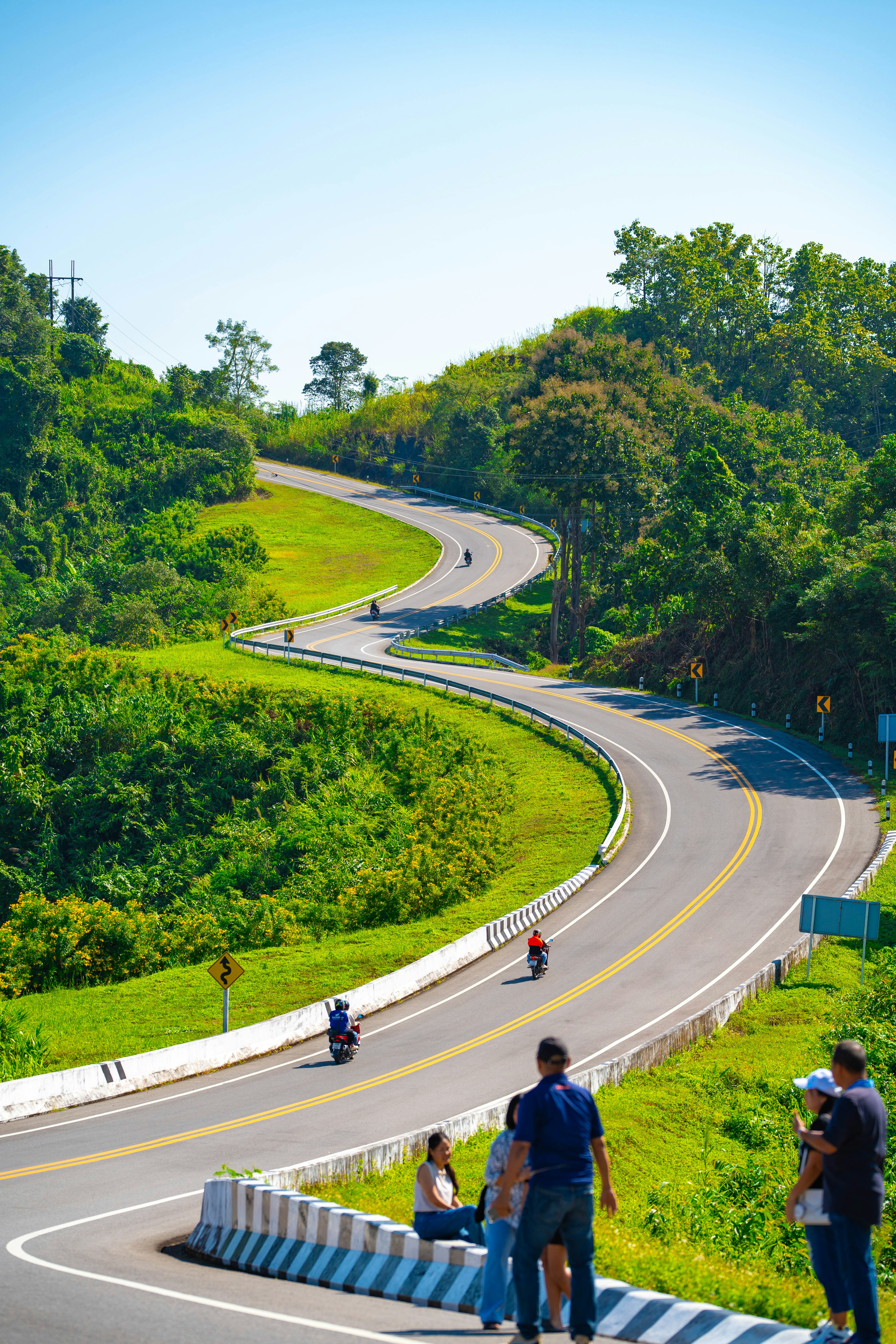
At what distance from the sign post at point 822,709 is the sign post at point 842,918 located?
72.8 feet

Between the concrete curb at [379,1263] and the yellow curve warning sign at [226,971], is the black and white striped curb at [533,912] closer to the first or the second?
the yellow curve warning sign at [226,971]

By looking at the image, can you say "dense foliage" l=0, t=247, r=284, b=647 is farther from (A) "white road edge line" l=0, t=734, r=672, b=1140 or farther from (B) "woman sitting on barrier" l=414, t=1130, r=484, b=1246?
(B) "woman sitting on barrier" l=414, t=1130, r=484, b=1246

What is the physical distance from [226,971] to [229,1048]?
167cm

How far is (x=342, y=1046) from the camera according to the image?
70.9ft

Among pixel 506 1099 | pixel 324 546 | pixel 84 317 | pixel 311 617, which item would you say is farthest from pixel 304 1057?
pixel 84 317

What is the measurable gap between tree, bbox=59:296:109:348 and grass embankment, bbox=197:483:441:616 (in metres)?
37.1

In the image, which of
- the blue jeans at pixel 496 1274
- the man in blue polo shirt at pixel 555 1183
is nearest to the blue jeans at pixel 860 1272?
the man in blue polo shirt at pixel 555 1183

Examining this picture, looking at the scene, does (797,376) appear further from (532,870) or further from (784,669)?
(532,870)

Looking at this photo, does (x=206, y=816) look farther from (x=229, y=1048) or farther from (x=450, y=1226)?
(x=450, y=1226)

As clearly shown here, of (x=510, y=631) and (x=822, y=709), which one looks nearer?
(x=822, y=709)

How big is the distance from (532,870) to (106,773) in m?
20.8

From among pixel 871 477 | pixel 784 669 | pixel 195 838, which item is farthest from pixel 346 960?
pixel 871 477

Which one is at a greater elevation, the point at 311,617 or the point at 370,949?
the point at 311,617

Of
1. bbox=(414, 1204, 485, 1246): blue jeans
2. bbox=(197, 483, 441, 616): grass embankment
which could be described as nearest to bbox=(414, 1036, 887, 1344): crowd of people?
bbox=(414, 1204, 485, 1246): blue jeans
